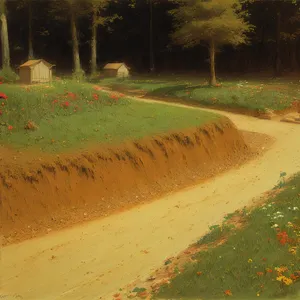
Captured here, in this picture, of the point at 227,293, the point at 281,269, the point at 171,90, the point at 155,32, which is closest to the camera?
the point at 227,293

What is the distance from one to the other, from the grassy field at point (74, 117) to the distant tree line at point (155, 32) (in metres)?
9.38

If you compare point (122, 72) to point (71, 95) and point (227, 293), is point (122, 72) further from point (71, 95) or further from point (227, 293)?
point (227, 293)

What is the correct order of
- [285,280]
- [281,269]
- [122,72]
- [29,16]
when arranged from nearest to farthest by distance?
1. [285,280]
2. [281,269]
3. [29,16]
4. [122,72]

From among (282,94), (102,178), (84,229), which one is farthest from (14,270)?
(282,94)

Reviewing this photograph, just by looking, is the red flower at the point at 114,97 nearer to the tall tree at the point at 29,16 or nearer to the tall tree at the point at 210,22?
the tall tree at the point at 210,22

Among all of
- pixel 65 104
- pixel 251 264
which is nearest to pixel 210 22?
pixel 65 104

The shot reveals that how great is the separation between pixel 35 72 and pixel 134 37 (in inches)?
998

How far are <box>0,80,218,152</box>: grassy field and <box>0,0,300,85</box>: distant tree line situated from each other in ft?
30.8

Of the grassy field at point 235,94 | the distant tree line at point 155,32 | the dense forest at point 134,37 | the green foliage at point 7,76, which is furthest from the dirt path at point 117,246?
the dense forest at point 134,37

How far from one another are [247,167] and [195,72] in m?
27.7

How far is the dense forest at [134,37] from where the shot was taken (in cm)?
3475

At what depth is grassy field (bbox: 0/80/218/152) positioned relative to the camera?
13.6 metres

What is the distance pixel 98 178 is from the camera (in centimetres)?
1315

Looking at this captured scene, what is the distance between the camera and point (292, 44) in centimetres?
3912
